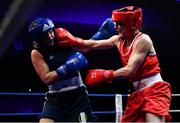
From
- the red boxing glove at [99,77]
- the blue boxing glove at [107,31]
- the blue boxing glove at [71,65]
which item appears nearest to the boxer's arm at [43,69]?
the blue boxing glove at [71,65]

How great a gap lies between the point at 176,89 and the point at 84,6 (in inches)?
98.3

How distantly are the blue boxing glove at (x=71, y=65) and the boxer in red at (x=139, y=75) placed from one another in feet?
0.48

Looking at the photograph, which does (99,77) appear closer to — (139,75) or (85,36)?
(139,75)

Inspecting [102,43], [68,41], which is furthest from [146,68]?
[68,41]

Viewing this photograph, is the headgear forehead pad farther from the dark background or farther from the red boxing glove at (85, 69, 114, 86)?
the dark background

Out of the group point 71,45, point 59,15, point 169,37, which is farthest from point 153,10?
point 71,45

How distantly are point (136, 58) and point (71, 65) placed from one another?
36cm

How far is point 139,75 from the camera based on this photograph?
1.75m

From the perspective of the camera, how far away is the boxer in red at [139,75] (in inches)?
65.7

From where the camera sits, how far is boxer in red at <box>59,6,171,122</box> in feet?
5.48

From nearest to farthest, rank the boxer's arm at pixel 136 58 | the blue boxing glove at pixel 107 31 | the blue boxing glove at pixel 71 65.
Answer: the boxer's arm at pixel 136 58 < the blue boxing glove at pixel 71 65 < the blue boxing glove at pixel 107 31

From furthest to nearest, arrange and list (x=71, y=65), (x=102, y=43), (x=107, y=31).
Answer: (x=107, y=31) < (x=102, y=43) < (x=71, y=65)

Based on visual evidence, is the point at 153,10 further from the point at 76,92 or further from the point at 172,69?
the point at 76,92

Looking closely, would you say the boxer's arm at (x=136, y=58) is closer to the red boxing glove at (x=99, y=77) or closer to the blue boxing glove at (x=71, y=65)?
the red boxing glove at (x=99, y=77)
